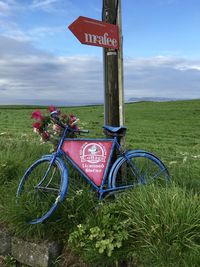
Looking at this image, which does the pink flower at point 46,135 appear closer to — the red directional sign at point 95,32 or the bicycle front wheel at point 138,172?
the bicycle front wheel at point 138,172

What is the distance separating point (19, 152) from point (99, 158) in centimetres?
214

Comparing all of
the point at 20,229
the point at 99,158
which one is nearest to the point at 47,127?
the point at 99,158

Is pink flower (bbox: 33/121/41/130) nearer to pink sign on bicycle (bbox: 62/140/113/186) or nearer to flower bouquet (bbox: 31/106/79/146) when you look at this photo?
flower bouquet (bbox: 31/106/79/146)

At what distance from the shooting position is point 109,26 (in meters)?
5.14

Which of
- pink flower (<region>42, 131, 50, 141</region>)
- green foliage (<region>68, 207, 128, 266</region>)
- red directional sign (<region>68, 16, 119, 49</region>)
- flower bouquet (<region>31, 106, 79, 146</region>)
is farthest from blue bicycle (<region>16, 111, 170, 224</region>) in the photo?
red directional sign (<region>68, 16, 119, 49</region>)

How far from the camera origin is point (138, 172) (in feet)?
16.5

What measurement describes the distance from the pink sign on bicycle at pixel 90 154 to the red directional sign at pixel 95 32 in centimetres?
125

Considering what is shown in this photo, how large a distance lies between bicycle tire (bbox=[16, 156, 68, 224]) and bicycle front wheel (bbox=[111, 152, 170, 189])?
0.68m

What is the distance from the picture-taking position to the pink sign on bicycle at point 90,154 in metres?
4.95

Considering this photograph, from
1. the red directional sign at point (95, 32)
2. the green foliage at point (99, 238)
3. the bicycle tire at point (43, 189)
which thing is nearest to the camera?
the green foliage at point (99, 238)

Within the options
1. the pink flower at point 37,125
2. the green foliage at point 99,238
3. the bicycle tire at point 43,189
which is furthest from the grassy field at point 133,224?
the pink flower at point 37,125

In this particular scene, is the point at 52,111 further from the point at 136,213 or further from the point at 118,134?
the point at 136,213

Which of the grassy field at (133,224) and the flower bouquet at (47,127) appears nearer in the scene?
the grassy field at (133,224)

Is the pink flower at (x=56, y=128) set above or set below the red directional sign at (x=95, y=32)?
below
